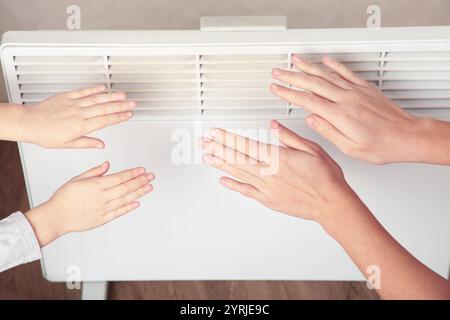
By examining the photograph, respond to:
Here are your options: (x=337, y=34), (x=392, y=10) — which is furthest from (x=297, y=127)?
(x=392, y=10)

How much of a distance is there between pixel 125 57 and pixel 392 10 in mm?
807

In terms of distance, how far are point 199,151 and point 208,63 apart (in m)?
0.18

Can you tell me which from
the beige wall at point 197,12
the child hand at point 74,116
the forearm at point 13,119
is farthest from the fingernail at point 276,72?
the beige wall at point 197,12

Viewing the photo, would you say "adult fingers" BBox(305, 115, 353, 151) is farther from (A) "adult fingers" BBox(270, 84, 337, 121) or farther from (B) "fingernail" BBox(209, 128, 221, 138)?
(B) "fingernail" BBox(209, 128, 221, 138)

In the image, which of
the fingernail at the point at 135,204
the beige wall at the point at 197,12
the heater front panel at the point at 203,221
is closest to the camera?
the fingernail at the point at 135,204

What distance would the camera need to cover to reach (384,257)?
2.57 ft

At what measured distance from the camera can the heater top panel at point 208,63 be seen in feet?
2.77

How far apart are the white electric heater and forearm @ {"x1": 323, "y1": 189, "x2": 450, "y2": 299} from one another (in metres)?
0.20

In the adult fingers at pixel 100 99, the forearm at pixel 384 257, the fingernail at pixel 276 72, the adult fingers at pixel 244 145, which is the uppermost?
the fingernail at pixel 276 72

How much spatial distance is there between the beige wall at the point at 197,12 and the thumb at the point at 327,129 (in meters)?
0.66

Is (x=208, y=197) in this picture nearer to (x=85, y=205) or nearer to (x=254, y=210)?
(x=254, y=210)

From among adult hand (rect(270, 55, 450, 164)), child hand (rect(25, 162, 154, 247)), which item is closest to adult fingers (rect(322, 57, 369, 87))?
adult hand (rect(270, 55, 450, 164))

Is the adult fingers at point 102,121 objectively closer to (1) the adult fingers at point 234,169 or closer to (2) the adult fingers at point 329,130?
(1) the adult fingers at point 234,169
